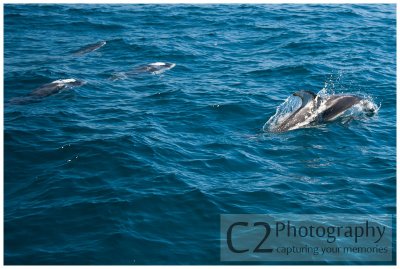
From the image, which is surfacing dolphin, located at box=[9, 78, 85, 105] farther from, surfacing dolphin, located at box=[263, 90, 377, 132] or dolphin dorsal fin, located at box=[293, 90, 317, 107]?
dolphin dorsal fin, located at box=[293, 90, 317, 107]

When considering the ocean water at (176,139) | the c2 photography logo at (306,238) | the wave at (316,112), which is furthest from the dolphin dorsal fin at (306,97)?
the c2 photography logo at (306,238)

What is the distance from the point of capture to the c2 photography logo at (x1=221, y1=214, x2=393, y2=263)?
14328mm

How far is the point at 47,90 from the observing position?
2386cm

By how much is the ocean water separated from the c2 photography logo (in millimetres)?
392

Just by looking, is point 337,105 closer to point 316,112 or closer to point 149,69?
point 316,112

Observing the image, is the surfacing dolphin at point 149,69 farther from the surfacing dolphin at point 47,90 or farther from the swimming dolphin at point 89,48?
the swimming dolphin at point 89,48

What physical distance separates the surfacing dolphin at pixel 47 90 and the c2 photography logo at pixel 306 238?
36.4 ft

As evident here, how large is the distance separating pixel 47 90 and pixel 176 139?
6.87 m

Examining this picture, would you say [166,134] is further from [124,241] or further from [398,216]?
[398,216]

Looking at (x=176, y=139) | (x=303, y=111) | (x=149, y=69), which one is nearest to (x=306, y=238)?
(x=176, y=139)

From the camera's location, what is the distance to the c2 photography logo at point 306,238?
14328 millimetres

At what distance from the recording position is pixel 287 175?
59.0ft

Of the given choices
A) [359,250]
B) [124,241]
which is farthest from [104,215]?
[359,250]

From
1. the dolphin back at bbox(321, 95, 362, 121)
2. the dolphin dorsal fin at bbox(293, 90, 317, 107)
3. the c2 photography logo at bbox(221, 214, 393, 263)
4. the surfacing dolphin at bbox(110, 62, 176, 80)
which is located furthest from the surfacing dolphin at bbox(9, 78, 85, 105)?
the c2 photography logo at bbox(221, 214, 393, 263)
